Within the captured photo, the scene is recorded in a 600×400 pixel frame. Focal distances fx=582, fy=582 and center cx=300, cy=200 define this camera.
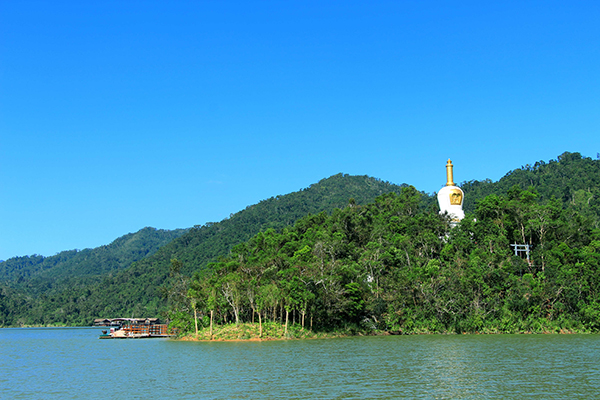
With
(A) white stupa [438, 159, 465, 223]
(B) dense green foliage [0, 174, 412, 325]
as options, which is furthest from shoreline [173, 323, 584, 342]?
(B) dense green foliage [0, 174, 412, 325]

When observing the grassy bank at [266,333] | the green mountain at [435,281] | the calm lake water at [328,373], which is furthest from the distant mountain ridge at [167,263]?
the calm lake water at [328,373]

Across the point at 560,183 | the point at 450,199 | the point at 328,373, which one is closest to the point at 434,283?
the point at 450,199

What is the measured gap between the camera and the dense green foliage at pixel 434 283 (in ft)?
185

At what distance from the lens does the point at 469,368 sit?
100 ft

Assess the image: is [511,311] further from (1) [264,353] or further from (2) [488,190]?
(2) [488,190]

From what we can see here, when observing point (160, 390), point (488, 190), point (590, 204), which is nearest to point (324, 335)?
point (160, 390)

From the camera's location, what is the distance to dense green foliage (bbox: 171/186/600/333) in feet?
185

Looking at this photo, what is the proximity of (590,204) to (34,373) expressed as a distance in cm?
10635

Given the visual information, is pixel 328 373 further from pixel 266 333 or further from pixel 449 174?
pixel 449 174

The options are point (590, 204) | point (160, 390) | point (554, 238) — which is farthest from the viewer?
point (590, 204)

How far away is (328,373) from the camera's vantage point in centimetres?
2967

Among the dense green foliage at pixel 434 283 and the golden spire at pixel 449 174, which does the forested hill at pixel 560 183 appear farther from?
the dense green foliage at pixel 434 283

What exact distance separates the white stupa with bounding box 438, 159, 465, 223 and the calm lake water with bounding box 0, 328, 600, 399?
31139 millimetres

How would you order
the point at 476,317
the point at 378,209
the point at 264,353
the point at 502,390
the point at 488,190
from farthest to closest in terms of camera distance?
1. the point at 488,190
2. the point at 378,209
3. the point at 476,317
4. the point at 264,353
5. the point at 502,390
